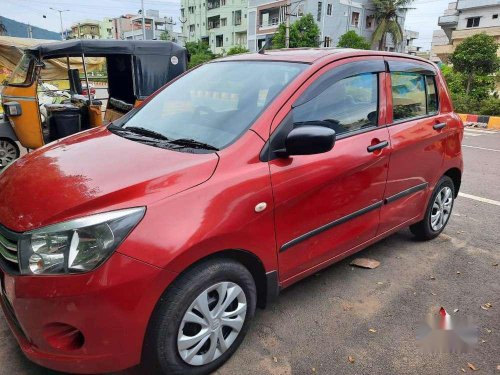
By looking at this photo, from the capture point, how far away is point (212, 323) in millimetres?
2090

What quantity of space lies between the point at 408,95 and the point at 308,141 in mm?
1577

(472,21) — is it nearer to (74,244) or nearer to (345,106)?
(345,106)

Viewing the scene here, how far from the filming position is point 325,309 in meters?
2.83

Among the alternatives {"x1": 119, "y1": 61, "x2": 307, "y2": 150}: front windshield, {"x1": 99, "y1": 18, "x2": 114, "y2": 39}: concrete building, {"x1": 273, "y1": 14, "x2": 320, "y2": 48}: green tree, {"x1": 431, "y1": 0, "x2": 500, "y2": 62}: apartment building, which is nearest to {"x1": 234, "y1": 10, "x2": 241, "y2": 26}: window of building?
{"x1": 273, "y1": 14, "x2": 320, "y2": 48}: green tree

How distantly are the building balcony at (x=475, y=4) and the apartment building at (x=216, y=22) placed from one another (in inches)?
868

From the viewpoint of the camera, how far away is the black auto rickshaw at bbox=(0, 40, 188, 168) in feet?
20.0

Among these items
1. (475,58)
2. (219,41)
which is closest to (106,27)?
(219,41)

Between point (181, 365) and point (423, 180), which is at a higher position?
point (423, 180)

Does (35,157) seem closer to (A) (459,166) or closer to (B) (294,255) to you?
(B) (294,255)

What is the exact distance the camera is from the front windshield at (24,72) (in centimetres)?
619

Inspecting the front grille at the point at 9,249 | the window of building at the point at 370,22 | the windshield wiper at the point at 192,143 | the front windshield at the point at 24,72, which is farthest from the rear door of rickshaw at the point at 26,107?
the window of building at the point at 370,22

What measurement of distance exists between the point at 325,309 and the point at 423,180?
57.8 inches

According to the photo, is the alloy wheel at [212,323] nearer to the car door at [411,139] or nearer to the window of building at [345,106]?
the window of building at [345,106]

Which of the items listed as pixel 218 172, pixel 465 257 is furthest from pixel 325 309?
pixel 465 257
